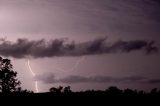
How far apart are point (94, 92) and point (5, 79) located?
45212mm

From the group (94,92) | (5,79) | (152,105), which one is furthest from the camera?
(5,79)

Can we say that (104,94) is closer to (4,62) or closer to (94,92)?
(94,92)

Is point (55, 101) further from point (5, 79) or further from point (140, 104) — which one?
point (5, 79)

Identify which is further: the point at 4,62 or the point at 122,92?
the point at 4,62

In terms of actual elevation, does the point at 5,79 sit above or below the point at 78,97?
above

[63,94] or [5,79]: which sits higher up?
[5,79]

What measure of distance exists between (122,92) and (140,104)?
2072 millimetres

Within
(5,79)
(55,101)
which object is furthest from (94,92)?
(5,79)

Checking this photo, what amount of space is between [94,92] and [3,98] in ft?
16.6

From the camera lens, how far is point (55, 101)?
2050cm

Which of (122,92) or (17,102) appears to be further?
(122,92)

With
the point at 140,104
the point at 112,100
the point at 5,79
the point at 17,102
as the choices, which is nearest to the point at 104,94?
the point at 112,100

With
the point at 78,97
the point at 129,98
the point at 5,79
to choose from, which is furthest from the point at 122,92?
the point at 5,79

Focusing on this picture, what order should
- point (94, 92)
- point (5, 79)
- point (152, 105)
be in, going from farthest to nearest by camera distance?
point (5, 79)
point (94, 92)
point (152, 105)
